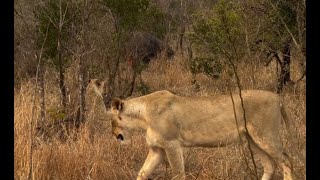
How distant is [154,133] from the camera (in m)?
6.20

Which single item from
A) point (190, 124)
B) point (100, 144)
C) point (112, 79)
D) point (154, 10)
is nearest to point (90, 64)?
point (112, 79)

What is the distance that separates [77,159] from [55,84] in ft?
19.9

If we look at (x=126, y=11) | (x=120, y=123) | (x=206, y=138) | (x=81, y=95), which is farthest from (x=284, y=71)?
(x=120, y=123)

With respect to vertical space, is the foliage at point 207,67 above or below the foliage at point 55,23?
below

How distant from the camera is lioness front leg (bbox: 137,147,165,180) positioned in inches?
243

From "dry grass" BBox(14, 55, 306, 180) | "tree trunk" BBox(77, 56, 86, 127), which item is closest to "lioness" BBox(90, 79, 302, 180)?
"dry grass" BBox(14, 55, 306, 180)

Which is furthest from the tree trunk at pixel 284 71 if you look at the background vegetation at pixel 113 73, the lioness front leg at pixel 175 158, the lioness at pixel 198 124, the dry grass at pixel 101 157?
the lioness front leg at pixel 175 158

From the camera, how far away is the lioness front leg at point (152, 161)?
6180 mm

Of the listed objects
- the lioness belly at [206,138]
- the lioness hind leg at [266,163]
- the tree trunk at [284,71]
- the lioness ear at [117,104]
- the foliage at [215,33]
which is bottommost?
the lioness hind leg at [266,163]

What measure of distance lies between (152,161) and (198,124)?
670mm

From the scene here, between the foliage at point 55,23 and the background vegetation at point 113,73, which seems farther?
the foliage at point 55,23

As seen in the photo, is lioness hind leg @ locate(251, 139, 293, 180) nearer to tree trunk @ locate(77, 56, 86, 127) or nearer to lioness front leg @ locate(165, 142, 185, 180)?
lioness front leg @ locate(165, 142, 185, 180)

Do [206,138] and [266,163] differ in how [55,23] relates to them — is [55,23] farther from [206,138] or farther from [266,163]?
[266,163]

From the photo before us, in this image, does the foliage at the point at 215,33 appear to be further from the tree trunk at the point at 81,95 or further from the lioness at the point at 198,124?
the lioness at the point at 198,124
